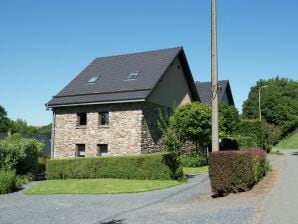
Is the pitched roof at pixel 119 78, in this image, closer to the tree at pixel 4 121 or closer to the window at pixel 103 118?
the window at pixel 103 118

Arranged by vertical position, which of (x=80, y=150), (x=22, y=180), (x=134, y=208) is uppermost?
(x=80, y=150)

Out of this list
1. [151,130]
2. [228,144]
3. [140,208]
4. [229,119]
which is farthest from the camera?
[228,144]

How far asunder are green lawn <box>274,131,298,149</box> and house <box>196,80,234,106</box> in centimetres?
1875

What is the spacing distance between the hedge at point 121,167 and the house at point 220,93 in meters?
20.9

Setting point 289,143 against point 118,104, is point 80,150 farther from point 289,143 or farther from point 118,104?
point 289,143

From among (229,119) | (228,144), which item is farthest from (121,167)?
(228,144)

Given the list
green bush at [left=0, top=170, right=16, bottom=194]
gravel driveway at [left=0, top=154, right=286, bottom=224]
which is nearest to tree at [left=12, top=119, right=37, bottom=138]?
green bush at [left=0, top=170, right=16, bottom=194]

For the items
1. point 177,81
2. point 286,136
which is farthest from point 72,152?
point 286,136

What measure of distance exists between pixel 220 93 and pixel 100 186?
27.4 meters

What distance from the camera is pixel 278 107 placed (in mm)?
81625

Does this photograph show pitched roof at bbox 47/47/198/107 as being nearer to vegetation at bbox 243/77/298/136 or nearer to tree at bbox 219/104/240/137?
tree at bbox 219/104/240/137

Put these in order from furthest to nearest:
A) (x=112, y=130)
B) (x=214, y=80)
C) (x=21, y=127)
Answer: (x=21, y=127), (x=112, y=130), (x=214, y=80)

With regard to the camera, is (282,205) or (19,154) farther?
(19,154)

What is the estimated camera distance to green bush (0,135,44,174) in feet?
76.0
